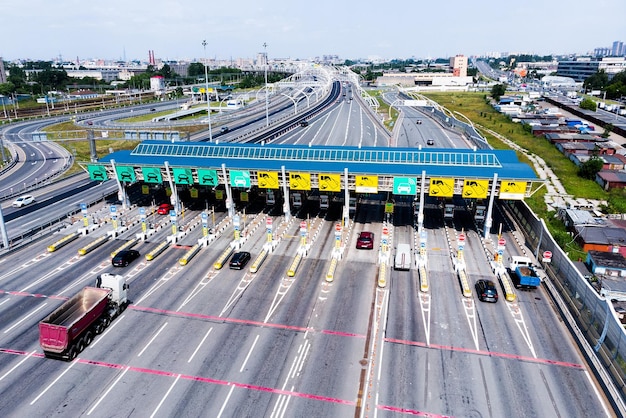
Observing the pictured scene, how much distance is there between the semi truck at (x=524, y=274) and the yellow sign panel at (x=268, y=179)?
111 feet

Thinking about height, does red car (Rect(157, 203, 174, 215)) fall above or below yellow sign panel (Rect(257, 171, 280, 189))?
below

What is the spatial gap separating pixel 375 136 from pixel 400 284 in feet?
294

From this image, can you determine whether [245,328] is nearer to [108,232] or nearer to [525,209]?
[108,232]

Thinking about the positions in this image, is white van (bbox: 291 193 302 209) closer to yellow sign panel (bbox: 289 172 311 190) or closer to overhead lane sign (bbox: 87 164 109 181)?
yellow sign panel (bbox: 289 172 311 190)

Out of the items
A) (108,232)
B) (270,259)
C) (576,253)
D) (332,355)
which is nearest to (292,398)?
(332,355)

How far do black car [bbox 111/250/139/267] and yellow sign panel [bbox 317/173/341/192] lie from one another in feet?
88.4

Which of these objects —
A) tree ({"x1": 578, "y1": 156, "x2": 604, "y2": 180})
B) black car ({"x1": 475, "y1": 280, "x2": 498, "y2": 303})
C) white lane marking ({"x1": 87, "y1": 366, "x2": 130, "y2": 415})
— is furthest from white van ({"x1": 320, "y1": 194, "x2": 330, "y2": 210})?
tree ({"x1": 578, "y1": 156, "x2": 604, "y2": 180})

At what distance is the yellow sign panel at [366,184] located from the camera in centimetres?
5944

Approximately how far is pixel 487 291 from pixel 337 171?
2624 centimetres

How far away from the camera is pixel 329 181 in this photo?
200 ft

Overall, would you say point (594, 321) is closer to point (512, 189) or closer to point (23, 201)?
point (512, 189)

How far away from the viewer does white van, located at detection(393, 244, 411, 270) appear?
4959 centimetres

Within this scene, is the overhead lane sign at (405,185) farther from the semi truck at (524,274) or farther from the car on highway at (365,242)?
the semi truck at (524,274)

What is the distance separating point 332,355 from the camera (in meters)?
35.4
